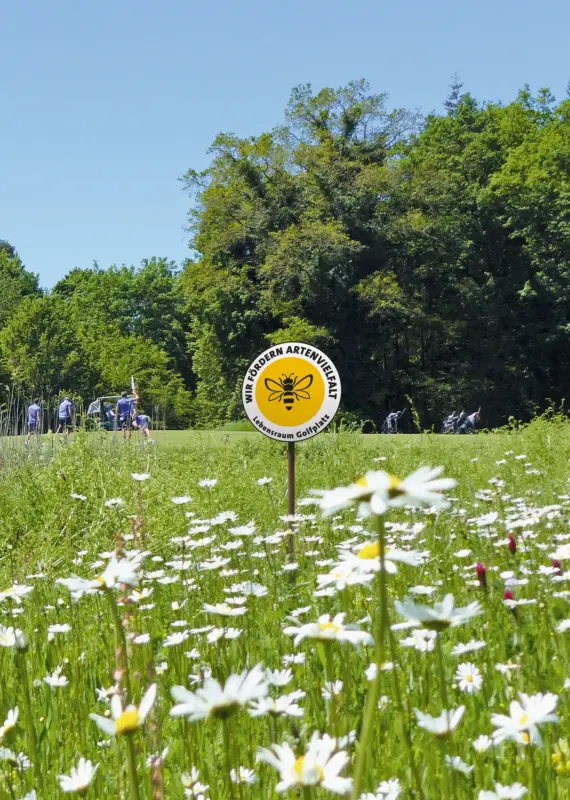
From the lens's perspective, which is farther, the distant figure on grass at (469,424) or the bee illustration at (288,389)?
the distant figure on grass at (469,424)

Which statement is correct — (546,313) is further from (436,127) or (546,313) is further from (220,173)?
(220,173)

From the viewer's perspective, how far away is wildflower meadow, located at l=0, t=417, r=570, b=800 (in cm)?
102

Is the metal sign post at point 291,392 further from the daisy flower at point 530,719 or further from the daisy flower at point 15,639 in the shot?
the daisy flower at point 530,719

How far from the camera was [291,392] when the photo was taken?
5316 mm

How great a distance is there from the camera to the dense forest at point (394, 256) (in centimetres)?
3634

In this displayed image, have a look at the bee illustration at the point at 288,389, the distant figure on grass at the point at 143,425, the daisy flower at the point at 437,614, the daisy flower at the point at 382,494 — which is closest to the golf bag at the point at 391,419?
the distant figure on grass at the point at 143,425

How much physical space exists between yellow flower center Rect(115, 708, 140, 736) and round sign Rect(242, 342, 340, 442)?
4.29 m

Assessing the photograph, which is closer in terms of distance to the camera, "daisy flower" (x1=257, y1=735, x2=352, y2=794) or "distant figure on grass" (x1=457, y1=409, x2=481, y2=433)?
"daisy flower" (x1=257, y1=735, x2=352, y2=794)

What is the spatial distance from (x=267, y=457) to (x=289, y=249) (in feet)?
86.0

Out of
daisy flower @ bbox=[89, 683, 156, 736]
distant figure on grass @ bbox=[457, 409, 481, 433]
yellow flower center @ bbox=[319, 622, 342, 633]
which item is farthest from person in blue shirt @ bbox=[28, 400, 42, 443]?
distant figure on grass @ bbox=[457, 409, 481, 433]

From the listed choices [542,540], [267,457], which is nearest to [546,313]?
[267,457]

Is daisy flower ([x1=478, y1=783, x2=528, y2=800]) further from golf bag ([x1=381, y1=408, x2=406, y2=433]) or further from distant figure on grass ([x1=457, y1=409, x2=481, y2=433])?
distant figure on grass ([x1=457, y1=409, x2=481, y2=433])

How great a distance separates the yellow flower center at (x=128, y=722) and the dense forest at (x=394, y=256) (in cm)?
3478

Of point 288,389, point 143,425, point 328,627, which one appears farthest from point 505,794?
point 143,425
